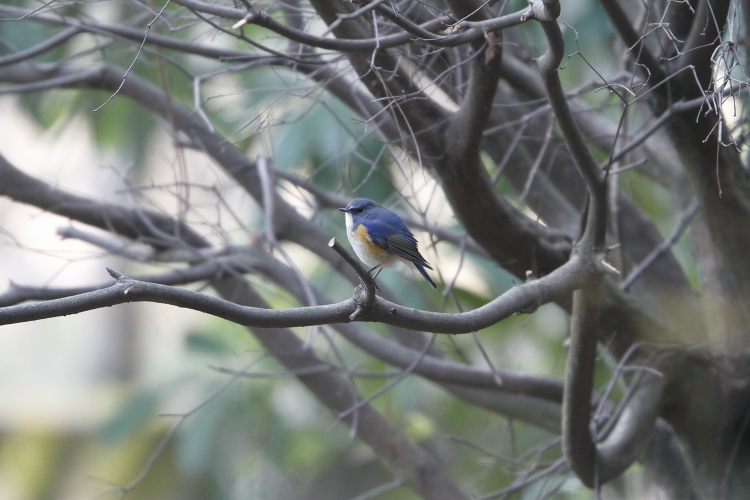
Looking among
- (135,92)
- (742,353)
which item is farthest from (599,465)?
(135,92)

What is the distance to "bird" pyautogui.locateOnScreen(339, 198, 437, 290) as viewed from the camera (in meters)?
3.45

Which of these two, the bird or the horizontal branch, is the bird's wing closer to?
the bird

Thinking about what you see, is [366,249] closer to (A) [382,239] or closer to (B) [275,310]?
(A) [382,239]

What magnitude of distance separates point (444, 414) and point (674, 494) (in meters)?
3.27

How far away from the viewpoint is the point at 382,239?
11.3 feet

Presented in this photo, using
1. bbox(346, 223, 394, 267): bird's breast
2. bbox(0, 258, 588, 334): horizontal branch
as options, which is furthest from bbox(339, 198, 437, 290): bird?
bbox(0, 258, 588, 334): horizontal branch

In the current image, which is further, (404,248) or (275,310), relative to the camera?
(404,248)

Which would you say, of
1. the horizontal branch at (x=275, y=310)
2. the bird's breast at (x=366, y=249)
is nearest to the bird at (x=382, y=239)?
the bird's breast at (x=366, y=249)

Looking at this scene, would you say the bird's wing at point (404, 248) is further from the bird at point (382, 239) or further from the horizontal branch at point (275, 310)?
the horizontal branch at point (275, 310)

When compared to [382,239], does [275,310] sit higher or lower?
higher

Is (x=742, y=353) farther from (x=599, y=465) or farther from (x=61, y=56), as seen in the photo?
(x=61, y=56)

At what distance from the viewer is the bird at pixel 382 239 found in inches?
136

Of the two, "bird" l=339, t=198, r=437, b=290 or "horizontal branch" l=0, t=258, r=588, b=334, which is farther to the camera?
"bird" l=339, t=198, r=437, b=290

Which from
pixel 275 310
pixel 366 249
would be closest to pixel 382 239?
pixel 366 249
